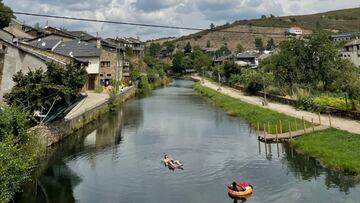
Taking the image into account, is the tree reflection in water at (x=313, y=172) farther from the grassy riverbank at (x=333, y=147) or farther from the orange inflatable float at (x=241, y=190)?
the orange inflatable float at (x=241, y=190)

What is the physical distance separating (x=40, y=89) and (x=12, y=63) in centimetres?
906

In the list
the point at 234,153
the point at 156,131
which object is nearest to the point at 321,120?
the point at 234,153

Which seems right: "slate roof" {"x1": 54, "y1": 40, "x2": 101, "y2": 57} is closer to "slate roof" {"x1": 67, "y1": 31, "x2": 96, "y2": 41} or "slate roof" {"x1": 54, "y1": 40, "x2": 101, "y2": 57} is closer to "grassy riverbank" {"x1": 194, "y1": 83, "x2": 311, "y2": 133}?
"grassy riverbank" {"x1": 194, "y1": 83, "x2": 311, "y2": 133}

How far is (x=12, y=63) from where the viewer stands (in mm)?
35562

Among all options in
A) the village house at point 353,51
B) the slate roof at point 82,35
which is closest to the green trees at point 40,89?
the village house at point 353,51

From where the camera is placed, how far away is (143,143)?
33.6 meters

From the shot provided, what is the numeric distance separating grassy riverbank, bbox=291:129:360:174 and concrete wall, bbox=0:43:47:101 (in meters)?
21.2

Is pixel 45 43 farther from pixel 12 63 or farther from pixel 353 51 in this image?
Answer: pixel 353 51

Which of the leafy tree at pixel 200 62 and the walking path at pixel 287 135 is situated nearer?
the walking path at pixel 287 135

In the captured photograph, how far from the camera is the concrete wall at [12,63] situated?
Result: 3388 centimetres

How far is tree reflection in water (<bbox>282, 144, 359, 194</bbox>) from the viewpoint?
72.9ft

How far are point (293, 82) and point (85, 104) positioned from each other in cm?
2660

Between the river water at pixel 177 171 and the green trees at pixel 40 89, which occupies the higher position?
the green trees at pixel 40 89

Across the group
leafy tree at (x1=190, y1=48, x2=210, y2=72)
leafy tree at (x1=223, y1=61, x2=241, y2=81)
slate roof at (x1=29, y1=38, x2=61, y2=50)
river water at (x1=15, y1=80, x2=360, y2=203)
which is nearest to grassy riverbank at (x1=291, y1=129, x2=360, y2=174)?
river water at (x1=15, y1=80, x2=360, y2=203)
